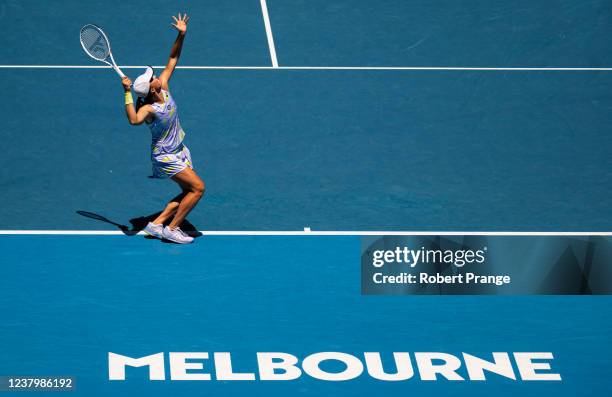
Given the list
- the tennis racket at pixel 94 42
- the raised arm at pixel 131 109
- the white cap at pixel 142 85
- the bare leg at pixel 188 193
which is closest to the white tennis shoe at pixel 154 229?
the bare leg at pixel 188 193

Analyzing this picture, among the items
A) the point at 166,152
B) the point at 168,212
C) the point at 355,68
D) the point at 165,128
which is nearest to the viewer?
the point at 165,128

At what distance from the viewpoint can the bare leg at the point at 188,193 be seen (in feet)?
46.1

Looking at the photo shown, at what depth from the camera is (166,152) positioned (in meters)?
13.9

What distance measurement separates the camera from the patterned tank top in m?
13.7

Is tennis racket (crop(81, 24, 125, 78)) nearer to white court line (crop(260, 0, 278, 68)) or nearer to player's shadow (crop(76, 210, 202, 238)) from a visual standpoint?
player's shadow (crop(76, 210, 202, 238))

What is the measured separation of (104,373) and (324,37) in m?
9.77

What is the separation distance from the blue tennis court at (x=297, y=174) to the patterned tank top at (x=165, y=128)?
1096 millimetres

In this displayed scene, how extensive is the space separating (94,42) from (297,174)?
3.07 metres

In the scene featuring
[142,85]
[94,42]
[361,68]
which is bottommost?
[142,85]

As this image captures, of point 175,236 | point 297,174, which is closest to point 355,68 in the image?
point 297,174

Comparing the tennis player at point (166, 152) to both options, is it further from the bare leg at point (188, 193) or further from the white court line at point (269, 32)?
the white court line at point (269, 32)

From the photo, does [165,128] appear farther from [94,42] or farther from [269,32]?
[269,32]

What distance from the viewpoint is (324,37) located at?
19719mm

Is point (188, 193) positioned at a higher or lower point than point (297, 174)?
lower
